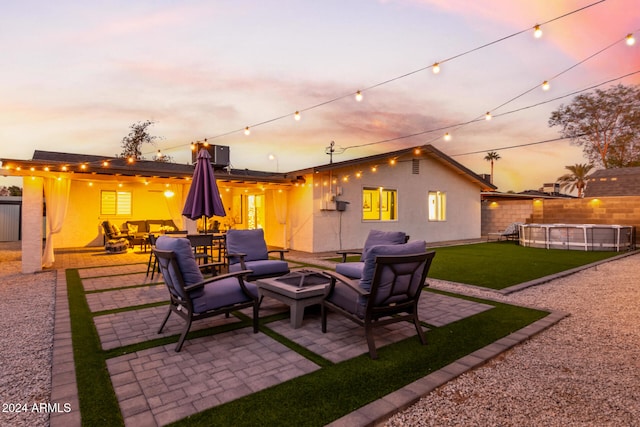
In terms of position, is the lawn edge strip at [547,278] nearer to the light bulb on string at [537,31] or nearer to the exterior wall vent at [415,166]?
the light bulb on string at [537,31]

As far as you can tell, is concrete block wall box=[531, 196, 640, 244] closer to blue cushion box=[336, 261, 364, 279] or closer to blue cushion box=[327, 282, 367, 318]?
blue cushion box=[336, 261, 364, 279]

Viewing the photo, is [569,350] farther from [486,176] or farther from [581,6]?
[486,176]

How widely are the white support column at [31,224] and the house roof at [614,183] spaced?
77.0ft

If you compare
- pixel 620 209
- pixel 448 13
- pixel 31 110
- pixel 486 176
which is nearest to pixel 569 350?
pixel 448 13

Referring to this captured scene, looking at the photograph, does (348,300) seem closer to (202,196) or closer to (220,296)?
(220,296)

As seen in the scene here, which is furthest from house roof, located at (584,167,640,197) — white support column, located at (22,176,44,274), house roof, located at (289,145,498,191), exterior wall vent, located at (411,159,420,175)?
white support column, located at (22,176,44,274)

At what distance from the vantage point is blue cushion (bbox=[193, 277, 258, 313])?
342 centimetres

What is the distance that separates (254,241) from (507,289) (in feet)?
14.7

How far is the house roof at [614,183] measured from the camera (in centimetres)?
1701

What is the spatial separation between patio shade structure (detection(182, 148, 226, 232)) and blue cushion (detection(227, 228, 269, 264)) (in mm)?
1074

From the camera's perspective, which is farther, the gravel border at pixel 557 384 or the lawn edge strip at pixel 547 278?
the lawn edge strip at pixel 547 278

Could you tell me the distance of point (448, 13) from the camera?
7180 mm

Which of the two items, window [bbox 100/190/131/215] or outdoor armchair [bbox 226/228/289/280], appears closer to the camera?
outdoor armchair [bbox 226/228/289/280]

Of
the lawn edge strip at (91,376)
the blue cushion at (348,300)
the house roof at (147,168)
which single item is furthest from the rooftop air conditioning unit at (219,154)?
the blue cushion at (348,300)
